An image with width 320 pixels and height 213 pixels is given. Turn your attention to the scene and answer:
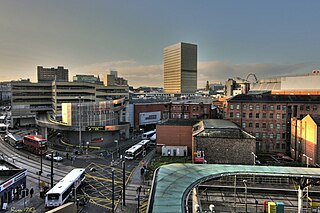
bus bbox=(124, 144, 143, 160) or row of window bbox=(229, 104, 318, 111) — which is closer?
bus bbox=(124, 144, 143, 160)

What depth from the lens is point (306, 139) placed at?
4625 cm

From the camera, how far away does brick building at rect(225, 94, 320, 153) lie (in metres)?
56.3

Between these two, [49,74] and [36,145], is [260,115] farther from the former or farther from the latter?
[49,74]

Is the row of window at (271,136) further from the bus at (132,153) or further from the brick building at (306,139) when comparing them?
the bus at (132,153)

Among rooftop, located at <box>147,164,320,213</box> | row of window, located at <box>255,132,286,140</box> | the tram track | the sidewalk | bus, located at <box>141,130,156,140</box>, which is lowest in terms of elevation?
the sidewalk

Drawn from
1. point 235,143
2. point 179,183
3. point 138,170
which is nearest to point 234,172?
point 179,183

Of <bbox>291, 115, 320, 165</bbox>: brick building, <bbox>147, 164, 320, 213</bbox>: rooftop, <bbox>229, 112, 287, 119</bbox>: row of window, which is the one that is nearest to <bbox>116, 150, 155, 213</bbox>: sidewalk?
<bbox>147, 164, 320, 213</bbox>: rooftop

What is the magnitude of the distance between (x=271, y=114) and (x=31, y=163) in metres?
53.2

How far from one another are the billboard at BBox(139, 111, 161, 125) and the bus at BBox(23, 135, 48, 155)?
1388 inches

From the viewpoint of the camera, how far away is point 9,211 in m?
27.6

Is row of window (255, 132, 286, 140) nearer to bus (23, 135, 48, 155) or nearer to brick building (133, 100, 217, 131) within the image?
brick building (133, 100, 217, 131)

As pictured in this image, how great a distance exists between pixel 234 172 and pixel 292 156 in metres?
36.1

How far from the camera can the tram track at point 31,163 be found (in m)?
39.0

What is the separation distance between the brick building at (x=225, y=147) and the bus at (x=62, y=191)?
18939 millimetres
